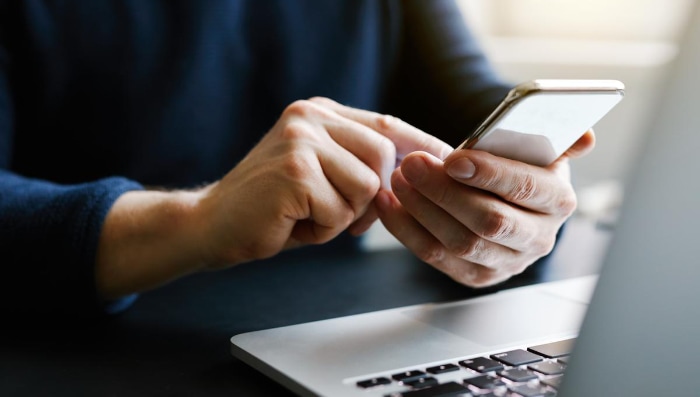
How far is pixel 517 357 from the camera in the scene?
0.46m

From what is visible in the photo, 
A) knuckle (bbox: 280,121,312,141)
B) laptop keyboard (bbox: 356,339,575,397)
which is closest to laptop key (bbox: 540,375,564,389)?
laptop keyboard (bbox: 356,339,575,397)

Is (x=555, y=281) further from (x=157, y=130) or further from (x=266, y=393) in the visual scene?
(x=157, y=130)

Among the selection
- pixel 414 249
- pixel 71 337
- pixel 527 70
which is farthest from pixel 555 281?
pixel 527 70

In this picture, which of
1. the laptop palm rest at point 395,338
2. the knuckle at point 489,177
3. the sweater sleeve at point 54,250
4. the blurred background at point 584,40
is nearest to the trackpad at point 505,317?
the laptop palm rest at point 395,338

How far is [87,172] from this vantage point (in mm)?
930

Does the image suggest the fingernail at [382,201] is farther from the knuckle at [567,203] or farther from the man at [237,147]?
the knuckle at [567,203]

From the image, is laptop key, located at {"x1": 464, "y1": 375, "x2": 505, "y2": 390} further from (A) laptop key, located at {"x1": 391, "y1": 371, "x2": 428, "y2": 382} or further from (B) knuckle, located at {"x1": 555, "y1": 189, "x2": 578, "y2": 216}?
(B) knuckle, located at {"x1": 555, "y1": 189, "x2": 578, "y2": 216}

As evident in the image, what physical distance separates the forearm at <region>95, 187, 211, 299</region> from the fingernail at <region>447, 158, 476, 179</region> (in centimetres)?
21

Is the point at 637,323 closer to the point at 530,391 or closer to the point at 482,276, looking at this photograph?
the point at 530,391

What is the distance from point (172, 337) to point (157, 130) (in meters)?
0.44

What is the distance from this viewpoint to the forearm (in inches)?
23.5

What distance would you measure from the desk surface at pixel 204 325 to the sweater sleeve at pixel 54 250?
2 cm

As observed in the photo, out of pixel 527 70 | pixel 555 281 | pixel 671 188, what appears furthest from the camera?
pixel 527 70

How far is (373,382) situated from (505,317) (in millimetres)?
193
